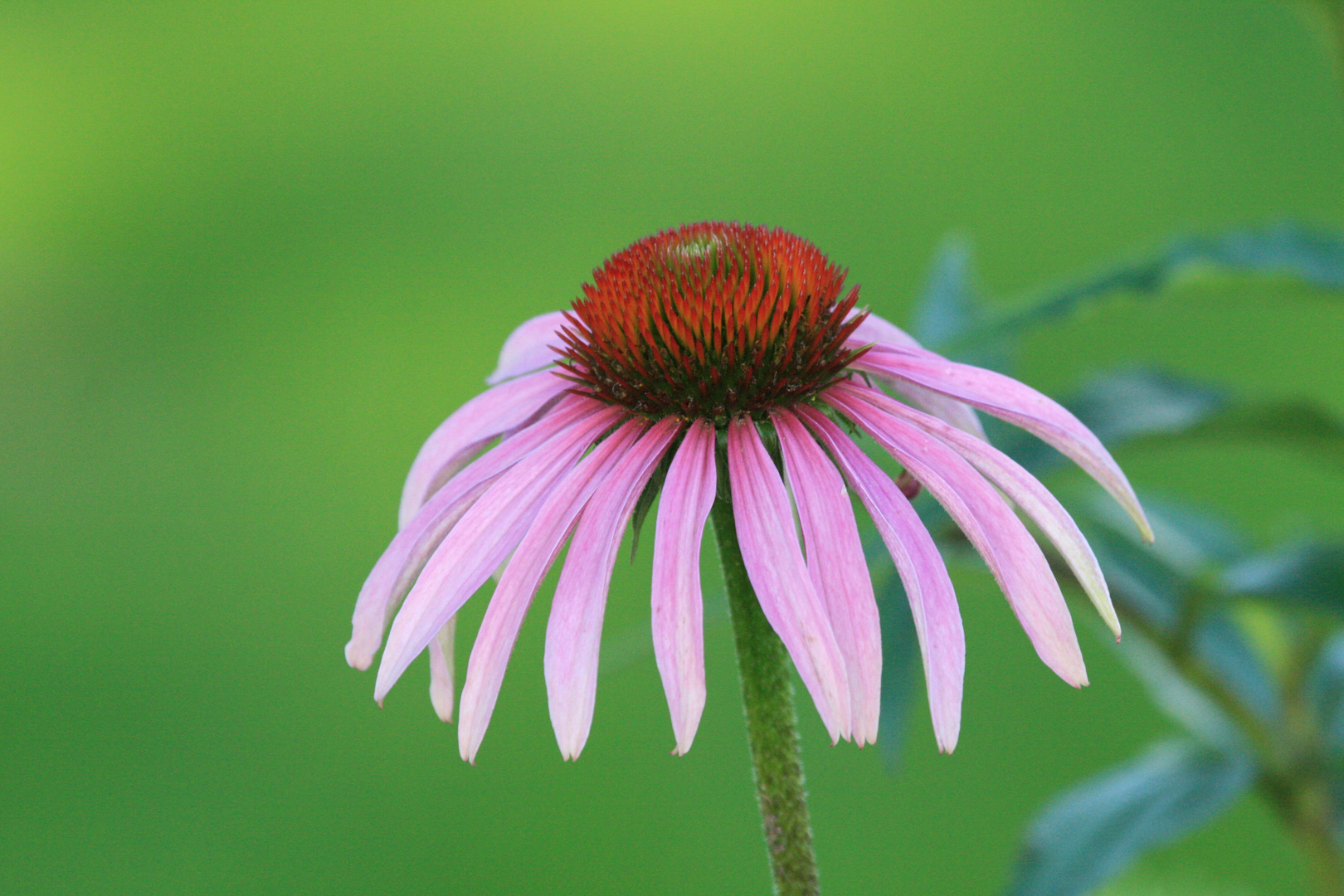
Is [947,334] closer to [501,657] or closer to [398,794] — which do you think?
[501,657]

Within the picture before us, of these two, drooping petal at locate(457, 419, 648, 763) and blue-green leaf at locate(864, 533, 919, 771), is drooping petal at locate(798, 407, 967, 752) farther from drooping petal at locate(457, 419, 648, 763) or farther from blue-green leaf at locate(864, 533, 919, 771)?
blue-green leaf at locate(864, 533, 919, 771)

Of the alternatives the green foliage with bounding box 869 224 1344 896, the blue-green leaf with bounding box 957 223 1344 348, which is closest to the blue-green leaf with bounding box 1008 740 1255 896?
the green foliage with bounding box 869 224 1344 896

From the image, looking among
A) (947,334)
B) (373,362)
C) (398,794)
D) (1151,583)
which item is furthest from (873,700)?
(373,362)

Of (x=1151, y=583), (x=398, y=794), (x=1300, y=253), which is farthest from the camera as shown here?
(x=398, y=794)

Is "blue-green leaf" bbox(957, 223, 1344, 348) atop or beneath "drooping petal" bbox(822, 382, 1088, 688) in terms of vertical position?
atop

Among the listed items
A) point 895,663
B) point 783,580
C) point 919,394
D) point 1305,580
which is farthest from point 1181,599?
point 783,580

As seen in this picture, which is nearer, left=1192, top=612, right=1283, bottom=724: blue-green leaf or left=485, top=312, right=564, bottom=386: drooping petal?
left=485, top=312, right=564, bottom=386: drooping petal
